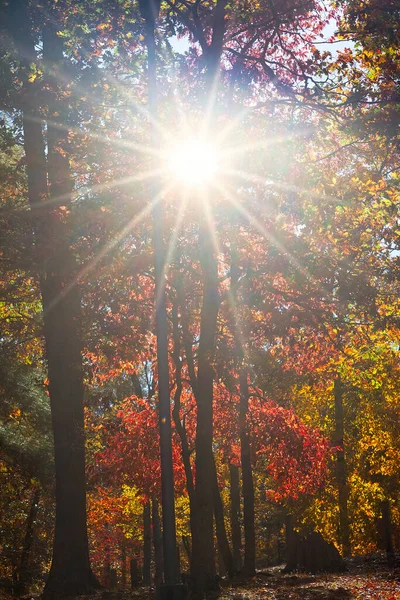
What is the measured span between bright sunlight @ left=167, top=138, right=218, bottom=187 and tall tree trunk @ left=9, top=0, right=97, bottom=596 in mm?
2513

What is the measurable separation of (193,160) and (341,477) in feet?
59.7

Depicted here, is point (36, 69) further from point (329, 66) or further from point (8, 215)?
point (329, 66)

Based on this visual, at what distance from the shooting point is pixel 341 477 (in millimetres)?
29625

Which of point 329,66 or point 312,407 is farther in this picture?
point 312,407

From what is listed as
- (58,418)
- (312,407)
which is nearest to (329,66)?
(58,418)

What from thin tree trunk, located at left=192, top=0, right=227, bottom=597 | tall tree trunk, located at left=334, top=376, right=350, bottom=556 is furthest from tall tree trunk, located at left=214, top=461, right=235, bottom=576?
thin tree trunk, located at left=192, top=0, right=227, bottom=597

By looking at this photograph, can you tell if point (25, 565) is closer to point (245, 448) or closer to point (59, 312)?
point (245, 448)

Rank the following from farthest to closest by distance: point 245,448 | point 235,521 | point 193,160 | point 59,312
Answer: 1. point 235,521
2. point 245,448
3. point 193,160
4. point 59,312

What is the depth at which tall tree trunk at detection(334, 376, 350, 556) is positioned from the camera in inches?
1142

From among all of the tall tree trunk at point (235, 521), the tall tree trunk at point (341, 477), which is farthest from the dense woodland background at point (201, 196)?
the tall tree trunk at point (235, 521)

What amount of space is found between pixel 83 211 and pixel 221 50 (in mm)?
4782

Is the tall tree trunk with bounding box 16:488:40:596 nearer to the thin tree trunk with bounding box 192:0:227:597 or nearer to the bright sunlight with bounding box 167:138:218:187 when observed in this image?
the thin tree trunk with bounding box 192:0:227:597

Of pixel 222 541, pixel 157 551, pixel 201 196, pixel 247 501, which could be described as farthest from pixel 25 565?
Result: pixel 201 196

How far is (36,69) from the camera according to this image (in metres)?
15.7
